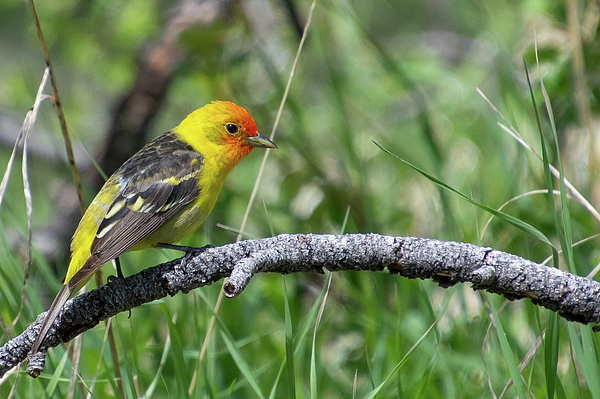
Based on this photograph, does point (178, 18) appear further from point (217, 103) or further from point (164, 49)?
point (217, 103)

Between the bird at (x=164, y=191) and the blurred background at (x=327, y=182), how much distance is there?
0.24 m

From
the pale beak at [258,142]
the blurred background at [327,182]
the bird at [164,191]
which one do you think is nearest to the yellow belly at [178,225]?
the bird at [164,191]

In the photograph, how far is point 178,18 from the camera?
4.81 meters

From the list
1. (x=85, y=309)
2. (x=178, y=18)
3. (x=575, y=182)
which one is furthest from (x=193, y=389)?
(x=178, y=18)

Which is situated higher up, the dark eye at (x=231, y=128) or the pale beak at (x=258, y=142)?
the dark eye at (x=231, y=128)

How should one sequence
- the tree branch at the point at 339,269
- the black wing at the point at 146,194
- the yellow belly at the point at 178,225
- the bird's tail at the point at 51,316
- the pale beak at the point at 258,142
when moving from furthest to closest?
the pale beak at the point at 258,142 < the yellow belly at the point at 178,225 < the black wing at the point at 146,194 < the bird's tail at the point at 51,316 < the tree branch at the point at 339,269

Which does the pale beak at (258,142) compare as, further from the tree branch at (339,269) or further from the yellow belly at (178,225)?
the tree branch at (339,269)

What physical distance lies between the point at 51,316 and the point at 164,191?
119cm

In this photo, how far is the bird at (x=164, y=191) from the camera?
279 centimetres

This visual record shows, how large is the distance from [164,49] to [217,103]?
1.40 m

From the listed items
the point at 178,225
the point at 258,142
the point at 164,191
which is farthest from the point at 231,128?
the point at 178,225

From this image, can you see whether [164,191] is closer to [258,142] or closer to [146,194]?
[146,194]

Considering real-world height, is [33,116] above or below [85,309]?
above

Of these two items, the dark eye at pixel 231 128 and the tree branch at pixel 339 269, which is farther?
the dark eye at pixel 231 128
